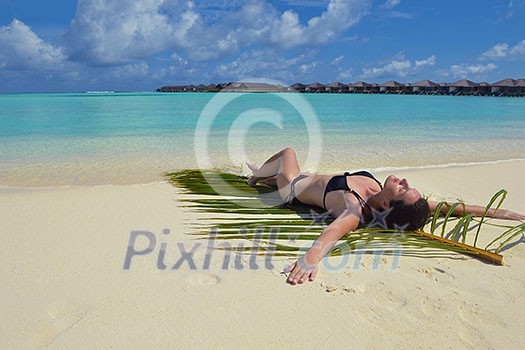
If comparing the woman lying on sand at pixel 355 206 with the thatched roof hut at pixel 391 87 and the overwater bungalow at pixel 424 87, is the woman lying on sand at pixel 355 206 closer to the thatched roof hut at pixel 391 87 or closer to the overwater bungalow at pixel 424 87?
the overwater bungalow at pixel 424 87

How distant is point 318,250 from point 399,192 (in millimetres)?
934

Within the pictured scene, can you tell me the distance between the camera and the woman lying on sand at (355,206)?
2496 mm

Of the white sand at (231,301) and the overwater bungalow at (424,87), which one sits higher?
the overwater bungalow at (424,87)

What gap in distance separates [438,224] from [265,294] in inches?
73.3

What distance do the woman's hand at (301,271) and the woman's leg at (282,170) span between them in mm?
1712

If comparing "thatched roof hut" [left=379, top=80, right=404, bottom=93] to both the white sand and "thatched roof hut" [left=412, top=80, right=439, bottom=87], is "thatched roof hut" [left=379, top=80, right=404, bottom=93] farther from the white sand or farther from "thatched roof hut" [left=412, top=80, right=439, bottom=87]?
the white sand

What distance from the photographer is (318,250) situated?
2486mm

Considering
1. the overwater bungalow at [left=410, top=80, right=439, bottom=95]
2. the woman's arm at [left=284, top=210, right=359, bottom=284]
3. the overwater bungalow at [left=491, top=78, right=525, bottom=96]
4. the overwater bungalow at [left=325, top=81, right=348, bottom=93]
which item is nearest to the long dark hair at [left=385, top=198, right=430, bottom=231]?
the woman's arm at [left=284, top=210, right=359, bottom=284]

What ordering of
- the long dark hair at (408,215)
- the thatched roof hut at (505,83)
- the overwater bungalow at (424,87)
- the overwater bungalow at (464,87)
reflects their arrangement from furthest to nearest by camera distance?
1. the overwater bungalow at (424,87)
2. the overwater bungalow at (464,87)
3. the thatched roof hut at (505,83)
4. the long dark hair at (408,215)

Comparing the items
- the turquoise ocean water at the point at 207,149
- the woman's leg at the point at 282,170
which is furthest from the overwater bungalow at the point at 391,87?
the woman's leg at the point at 282,170

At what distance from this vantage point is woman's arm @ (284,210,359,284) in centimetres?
→ 231

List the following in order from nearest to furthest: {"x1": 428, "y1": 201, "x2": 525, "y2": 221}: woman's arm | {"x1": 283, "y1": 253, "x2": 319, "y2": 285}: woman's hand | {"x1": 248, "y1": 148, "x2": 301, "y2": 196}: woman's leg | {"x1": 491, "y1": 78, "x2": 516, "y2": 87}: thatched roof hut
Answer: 1. {"x1": 283, "y1": 253, "x2": 319, "y2": 285}: woman's hand
2. {"x1": 428, "y1": 201, "x2": 525, "y2": 221}: woman's arm
3. {"x1": 248, "y1": 148, "x2": 301, "y2": 196}: woman's leg
4. {"x1": 491, "y1": 78, "x2": 516, "y2": 87}: thatched roof hut

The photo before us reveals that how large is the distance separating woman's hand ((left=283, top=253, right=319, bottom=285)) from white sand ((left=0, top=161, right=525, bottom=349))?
0.16 ft

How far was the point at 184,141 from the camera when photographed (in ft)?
33.0
